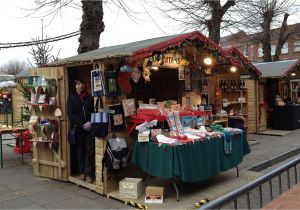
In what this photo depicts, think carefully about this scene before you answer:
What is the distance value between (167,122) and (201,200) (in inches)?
61.1

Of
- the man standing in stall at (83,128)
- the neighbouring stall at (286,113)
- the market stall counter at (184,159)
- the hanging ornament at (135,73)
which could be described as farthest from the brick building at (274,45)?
the man standing in stall at (83,128)

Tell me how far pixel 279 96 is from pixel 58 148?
1076cm

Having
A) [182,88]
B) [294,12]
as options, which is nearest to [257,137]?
[182,88]

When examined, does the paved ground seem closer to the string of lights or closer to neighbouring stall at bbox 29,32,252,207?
neighbouring stall at bbox 29,32,252,207

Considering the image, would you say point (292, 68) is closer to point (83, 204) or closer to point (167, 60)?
point (167, 60)

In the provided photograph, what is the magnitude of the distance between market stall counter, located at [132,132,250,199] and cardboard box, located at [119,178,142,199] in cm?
29

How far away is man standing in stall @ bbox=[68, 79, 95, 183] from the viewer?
660cm

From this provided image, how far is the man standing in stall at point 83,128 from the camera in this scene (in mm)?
6603

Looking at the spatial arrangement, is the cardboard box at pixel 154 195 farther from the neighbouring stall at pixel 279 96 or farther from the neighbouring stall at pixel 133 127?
the neighbouring stall at pixel 279 96

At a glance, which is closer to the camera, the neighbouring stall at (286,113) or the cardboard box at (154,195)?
the cardboard box at (154,195)

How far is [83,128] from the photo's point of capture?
6598 millimetres

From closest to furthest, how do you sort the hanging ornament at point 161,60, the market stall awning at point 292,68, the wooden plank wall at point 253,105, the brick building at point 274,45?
the hanging ornament at point 161,60, the wooden plank wall at point 253,105, the market stall awning at point 292,68, the brick building at point 274,45

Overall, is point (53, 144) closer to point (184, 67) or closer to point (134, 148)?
point (134, 148)

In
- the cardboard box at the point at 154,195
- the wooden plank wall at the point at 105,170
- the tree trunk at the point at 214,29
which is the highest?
the tree trunk at the point at 214,29
